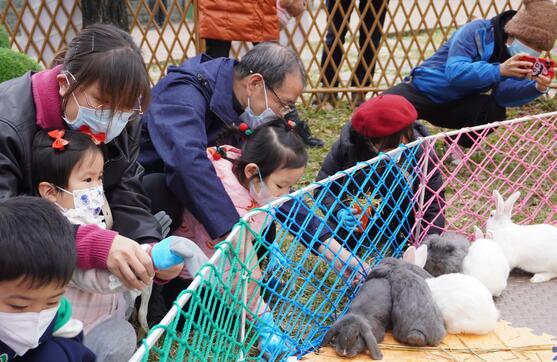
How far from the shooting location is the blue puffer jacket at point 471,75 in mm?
3609

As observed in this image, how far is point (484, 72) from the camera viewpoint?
3576 millimetres

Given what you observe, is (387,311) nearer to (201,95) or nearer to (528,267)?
(528,267)

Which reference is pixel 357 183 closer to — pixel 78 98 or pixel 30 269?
pixel 78 98

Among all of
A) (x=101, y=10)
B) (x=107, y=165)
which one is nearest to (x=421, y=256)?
(x=107, y=165)

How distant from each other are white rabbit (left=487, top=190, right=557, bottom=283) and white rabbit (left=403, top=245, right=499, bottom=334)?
0.41 m

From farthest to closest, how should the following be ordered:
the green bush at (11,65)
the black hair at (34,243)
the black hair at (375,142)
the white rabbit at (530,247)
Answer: the green bush at (11,65)
the black hair at (375,142)
the white rabbit at (530,247)
the black hair at (34,243)

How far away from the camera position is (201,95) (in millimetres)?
2404

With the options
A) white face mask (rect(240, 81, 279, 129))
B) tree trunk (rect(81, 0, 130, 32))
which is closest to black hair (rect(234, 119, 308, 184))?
white face mask (rect(240, 81, 279, 129))

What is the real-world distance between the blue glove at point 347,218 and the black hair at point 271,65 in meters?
0.46

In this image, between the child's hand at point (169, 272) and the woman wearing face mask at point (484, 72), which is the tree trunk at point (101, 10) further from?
the child's hand at point (169, 272)

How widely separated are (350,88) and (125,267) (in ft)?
13.4

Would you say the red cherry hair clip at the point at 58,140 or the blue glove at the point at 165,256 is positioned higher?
the red cherry hair clip at the point at 58,140

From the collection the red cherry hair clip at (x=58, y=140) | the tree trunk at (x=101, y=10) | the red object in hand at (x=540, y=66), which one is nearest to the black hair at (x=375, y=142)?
the red object in hand at (x=540, y=66)

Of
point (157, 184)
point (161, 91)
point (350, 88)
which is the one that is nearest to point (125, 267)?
point (157, 184)
